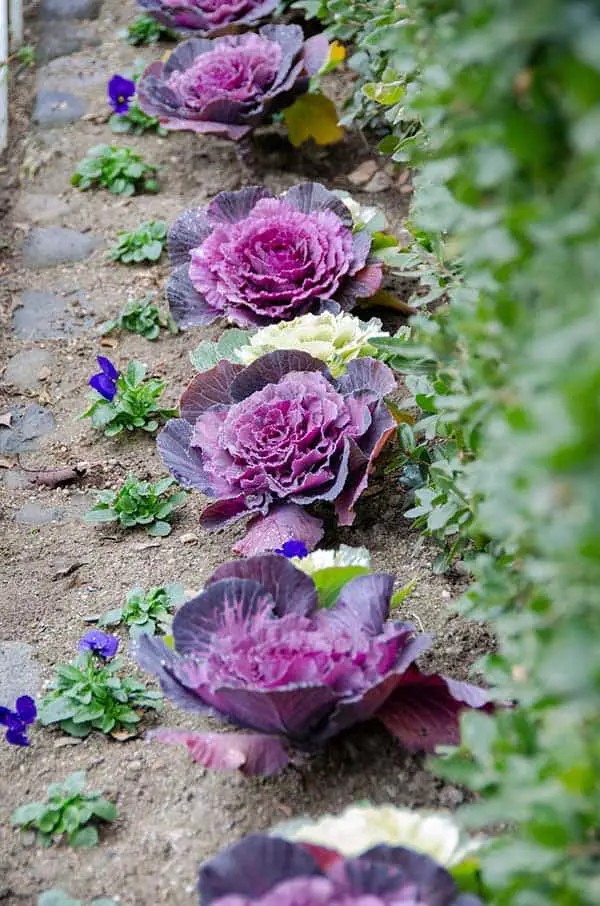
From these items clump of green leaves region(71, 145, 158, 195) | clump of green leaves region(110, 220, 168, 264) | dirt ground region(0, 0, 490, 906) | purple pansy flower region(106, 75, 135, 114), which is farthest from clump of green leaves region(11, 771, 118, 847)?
purple pansy flower region(106, 75, 135, 114)

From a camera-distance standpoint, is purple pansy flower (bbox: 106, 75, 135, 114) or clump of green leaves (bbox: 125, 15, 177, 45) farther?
clump of green leaves (bbox: 125, 15, 177, 45)

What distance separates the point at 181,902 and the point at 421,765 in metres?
0.42

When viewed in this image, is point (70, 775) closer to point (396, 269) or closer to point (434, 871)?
point (434, 871)

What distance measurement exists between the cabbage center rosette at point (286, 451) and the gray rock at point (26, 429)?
53 centimetres

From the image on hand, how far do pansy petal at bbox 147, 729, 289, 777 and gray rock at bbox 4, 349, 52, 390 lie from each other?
1.38m

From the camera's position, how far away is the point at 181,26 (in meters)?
3.73

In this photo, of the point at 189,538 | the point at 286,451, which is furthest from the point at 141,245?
the point at 286,451

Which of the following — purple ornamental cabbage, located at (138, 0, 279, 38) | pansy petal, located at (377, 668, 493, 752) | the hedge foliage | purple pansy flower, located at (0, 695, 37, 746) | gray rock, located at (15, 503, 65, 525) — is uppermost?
the hedge foliage

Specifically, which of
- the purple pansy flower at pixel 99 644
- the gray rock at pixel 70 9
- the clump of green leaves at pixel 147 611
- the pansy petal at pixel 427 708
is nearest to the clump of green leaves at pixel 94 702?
the purple pansy flower at pixel 99 644

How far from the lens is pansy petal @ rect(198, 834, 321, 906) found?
54.8 inches

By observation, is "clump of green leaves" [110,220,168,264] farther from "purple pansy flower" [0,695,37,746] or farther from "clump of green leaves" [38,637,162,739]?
"purple pansy flower" [0,695,37,746]

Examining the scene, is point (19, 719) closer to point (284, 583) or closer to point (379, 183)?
point (284, 583)

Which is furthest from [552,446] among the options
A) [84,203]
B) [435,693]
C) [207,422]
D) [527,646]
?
[84,203]

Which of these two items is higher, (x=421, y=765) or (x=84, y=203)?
(x=421, y=765)
